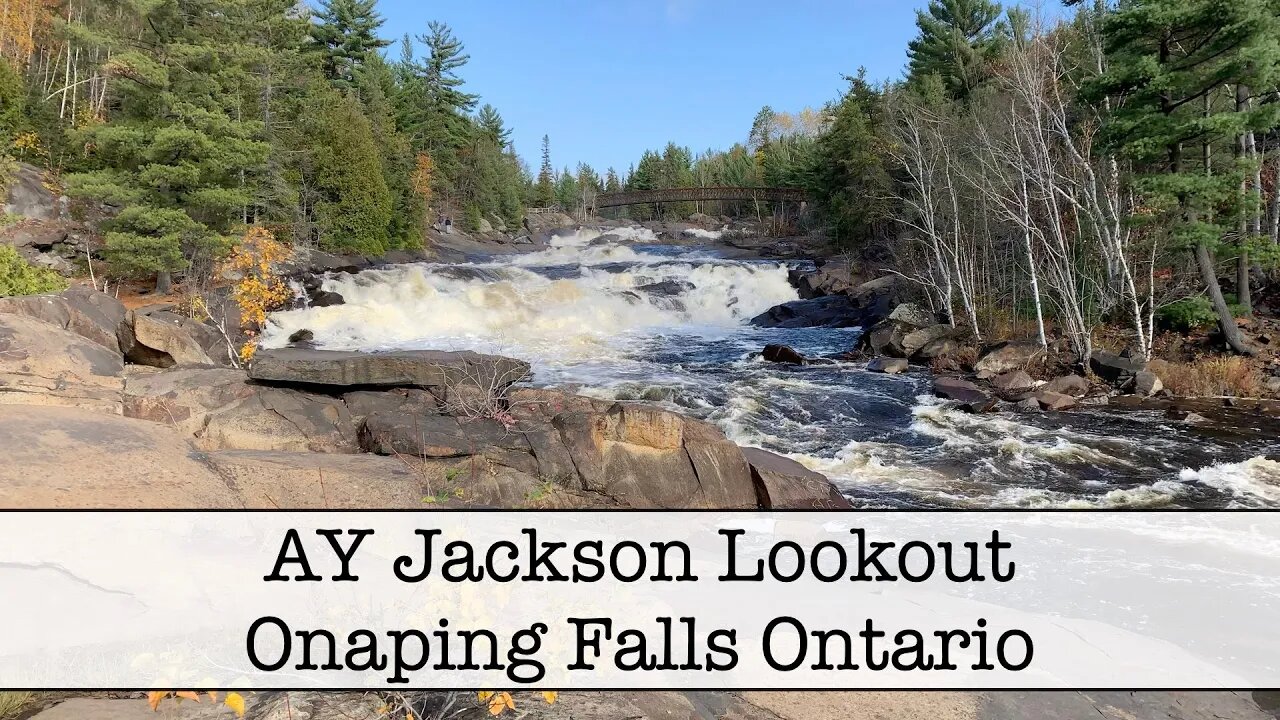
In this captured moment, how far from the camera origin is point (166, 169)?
1719 centimetres

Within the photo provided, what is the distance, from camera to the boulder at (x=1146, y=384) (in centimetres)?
1348

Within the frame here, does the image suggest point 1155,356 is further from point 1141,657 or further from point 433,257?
point 433,257

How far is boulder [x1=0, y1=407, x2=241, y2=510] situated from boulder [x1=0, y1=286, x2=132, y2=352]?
5011 mm

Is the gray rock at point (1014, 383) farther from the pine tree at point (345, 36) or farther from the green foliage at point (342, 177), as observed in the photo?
the pine tree at point (345, 36)

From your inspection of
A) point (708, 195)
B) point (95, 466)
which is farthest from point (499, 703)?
point (708, 195)

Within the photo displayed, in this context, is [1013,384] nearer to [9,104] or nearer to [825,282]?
[825,282]

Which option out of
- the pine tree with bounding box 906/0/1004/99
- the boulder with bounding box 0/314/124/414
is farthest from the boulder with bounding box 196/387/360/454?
the pine tree with bounding box 906/0/1004/99

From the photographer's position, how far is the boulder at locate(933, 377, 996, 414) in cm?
1297

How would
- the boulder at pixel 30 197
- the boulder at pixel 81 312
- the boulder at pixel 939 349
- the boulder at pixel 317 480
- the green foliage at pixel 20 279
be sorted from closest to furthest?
the boulder at pixel 317 480 < the boulder at pixel 81 312 < the green foliage at pixel 20 279 < the boulder at pixel 939 349 < the boulder at pixel 30 197

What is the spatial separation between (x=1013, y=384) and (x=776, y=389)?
17.0 feet

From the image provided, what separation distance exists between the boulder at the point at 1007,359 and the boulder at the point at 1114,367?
123 centimetres

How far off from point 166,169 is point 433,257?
18392mm

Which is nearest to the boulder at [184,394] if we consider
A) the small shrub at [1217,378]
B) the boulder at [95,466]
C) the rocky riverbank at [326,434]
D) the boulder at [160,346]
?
the rocky riverbank at [326,434]

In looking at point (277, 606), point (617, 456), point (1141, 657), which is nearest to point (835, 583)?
point (1141, 657)
